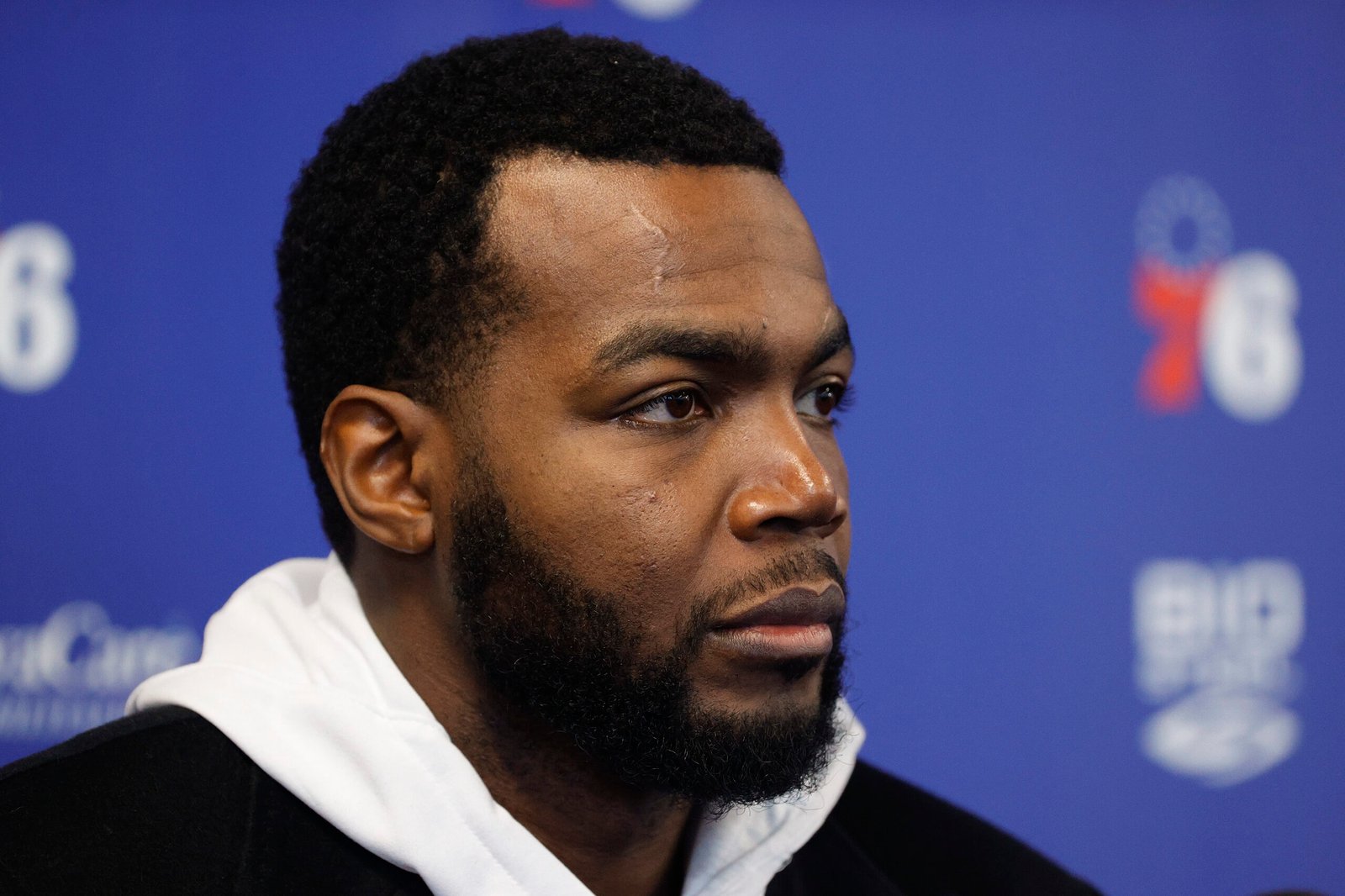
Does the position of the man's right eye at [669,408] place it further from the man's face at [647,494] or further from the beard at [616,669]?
the beard at [616,669]

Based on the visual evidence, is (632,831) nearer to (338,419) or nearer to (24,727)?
(338,419)

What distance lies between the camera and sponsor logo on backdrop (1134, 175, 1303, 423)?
2576 mm

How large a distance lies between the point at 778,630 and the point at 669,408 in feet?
0.81

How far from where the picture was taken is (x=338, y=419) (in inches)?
55.0

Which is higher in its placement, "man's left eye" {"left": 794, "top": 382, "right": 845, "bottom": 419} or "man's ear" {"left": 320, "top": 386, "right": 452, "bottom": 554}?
"man's left eye" {"left": 794, "top": 382, "right": 845, "bottom": 419}

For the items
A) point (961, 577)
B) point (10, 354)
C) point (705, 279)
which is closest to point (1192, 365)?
point (961, 577)

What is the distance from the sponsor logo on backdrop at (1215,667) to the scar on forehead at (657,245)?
1.61 m

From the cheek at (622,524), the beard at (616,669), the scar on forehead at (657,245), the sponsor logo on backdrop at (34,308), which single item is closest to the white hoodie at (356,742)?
the beard at (616,669)

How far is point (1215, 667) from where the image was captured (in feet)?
8.34

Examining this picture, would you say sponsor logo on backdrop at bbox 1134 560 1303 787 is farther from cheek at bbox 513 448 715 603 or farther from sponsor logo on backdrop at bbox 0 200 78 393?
sponsor logo on backdrop at bbox 0 200 78 393

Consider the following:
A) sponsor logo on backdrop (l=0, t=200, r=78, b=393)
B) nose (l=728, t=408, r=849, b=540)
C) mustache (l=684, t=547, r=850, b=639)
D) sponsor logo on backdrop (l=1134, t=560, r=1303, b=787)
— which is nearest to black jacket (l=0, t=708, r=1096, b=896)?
mustache (l=684, t=547, r=850, b=639)

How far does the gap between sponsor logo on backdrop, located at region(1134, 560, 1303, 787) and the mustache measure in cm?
149

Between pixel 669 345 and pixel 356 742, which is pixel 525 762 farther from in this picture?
pixel 669 345

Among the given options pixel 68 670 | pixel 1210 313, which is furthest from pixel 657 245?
pixel 1210 313
